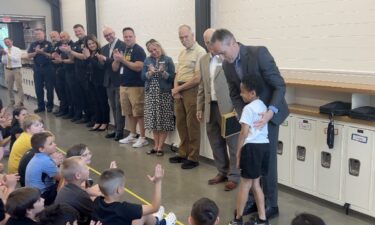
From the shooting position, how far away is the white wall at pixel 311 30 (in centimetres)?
385

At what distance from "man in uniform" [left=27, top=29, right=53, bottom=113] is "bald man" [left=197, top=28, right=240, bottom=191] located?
4.95m

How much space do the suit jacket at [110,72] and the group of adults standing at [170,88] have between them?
0.01m

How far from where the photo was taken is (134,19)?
764 cm

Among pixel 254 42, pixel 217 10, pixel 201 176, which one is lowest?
pixel 201 176

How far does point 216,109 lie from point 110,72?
8.41 ft

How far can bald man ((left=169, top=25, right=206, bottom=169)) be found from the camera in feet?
15.6

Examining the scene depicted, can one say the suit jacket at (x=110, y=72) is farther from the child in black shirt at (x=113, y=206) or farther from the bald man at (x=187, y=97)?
the child in black shirt at (x=113, y=206)

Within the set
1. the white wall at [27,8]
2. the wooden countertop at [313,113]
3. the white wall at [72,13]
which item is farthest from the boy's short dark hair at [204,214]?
the white wall at [27,8]

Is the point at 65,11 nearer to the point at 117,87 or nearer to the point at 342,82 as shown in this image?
the point at 117,87

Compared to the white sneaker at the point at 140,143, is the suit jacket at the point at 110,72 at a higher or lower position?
higher

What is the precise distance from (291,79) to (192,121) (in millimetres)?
1282

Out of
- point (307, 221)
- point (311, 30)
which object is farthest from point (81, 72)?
point (307, 221)

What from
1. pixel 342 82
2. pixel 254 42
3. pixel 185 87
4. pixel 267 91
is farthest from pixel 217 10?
pixel 267 91

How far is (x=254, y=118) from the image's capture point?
3.13m
